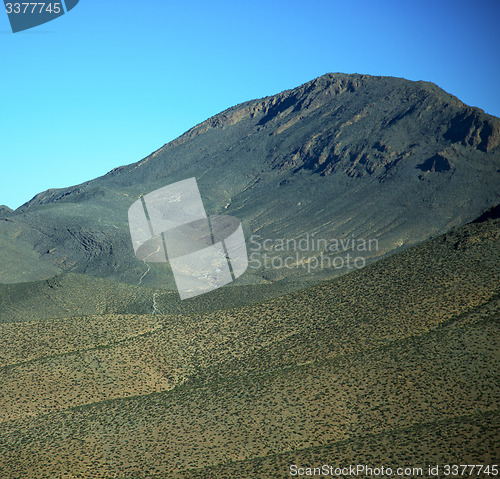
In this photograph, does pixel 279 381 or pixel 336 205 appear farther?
pixel 336 205

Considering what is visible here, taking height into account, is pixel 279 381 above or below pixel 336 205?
below

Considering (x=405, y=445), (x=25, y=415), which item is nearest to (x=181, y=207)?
(x=25, y=415)

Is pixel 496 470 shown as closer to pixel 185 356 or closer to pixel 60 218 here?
pixel 185 356

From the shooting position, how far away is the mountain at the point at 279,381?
114ft

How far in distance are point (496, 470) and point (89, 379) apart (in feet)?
89.5

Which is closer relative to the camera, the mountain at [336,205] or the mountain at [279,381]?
the mountain at [279,381]

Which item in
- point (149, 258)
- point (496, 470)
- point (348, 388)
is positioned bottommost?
point (496, 470)

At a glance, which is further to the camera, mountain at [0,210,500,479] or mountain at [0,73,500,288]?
mountain at [0,73,500,288]

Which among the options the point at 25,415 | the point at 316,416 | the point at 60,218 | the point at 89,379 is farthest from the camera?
the point at 60,218

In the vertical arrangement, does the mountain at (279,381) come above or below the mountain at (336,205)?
below

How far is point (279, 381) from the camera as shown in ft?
140

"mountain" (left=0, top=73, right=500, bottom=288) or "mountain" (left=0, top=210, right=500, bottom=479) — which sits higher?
"mountain" (left=0, top=73, right=500, bottom=288)

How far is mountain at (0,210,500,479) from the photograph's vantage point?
34.8 meters

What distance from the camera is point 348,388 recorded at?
1578 inches
